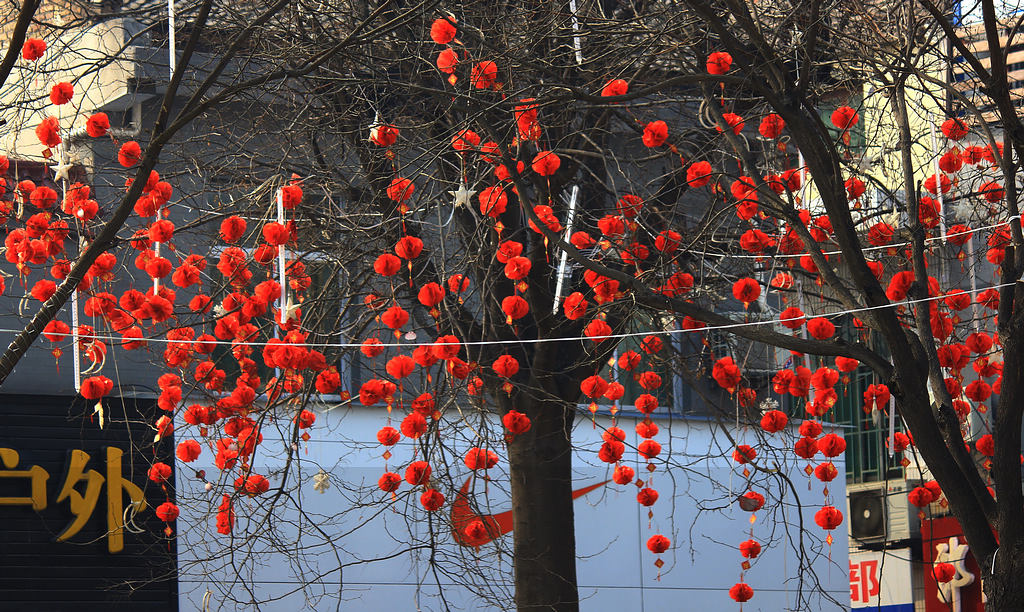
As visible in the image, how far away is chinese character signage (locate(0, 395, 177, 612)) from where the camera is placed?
11805mm

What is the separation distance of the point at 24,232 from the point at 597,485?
8.75 meters

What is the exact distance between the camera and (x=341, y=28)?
34.0 ft

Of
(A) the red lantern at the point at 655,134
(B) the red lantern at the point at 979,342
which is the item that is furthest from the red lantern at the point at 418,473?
(B) the red lantern at the point at 979,342

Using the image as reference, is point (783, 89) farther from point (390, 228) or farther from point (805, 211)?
point (390, 228)

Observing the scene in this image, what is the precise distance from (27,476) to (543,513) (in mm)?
5201

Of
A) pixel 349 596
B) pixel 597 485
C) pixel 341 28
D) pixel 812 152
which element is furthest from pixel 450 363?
pixel 597 485

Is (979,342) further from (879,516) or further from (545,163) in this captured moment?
(879,516)

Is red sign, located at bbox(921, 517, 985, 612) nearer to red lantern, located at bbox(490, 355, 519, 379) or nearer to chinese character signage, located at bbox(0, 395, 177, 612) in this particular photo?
chinese character signage, located at bbox(0, 395, 177, 612)

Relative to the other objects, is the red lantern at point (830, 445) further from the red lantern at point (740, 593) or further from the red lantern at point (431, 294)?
the red lantern at point (431, 294)

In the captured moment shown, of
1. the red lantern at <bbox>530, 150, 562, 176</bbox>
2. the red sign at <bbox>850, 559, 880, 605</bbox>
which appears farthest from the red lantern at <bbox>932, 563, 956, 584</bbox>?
the red sign at <bbox>850, 559, 880, 605</bbox>

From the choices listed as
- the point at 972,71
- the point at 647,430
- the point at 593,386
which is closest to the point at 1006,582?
the point at 593,386

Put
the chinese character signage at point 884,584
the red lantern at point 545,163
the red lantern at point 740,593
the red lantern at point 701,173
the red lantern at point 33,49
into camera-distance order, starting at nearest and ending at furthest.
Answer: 1. the red lantern at point 33,49
2. the red lantern at point 545,163
3. the red lantern at point 701,173
4. the red lantern at point 740,593
5. the chinese character signage at point 884,584

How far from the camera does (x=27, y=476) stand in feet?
39.0

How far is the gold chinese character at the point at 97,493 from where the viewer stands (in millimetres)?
12047
